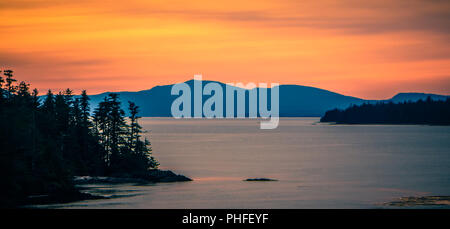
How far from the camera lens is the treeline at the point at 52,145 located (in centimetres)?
3360

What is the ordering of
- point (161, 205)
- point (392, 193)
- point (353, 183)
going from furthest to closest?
1. point (353, 183)
2. point (392, 193)
3. point (161, 205)

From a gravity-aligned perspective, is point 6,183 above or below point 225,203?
above

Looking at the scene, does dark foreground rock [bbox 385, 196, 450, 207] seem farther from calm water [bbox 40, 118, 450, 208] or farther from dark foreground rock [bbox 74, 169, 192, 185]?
dark foreground rock [bbox 74, 169, 192, 185]

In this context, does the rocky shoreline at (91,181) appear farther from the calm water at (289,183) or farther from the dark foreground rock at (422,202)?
the dark foreground rock at (422,202)

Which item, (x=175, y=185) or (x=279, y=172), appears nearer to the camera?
(x=175, y=185)

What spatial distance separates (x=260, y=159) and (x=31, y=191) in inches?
2137

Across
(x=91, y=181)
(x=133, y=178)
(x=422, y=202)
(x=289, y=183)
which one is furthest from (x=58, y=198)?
(x=422, y=202)

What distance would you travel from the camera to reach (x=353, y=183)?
5750 centimetres

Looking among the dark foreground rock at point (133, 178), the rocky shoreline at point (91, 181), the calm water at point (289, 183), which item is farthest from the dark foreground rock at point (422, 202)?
the dark foreground rock at point (133, 178)

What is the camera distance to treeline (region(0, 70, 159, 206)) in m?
33.6

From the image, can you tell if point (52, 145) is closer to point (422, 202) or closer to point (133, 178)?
point (133, 178)
